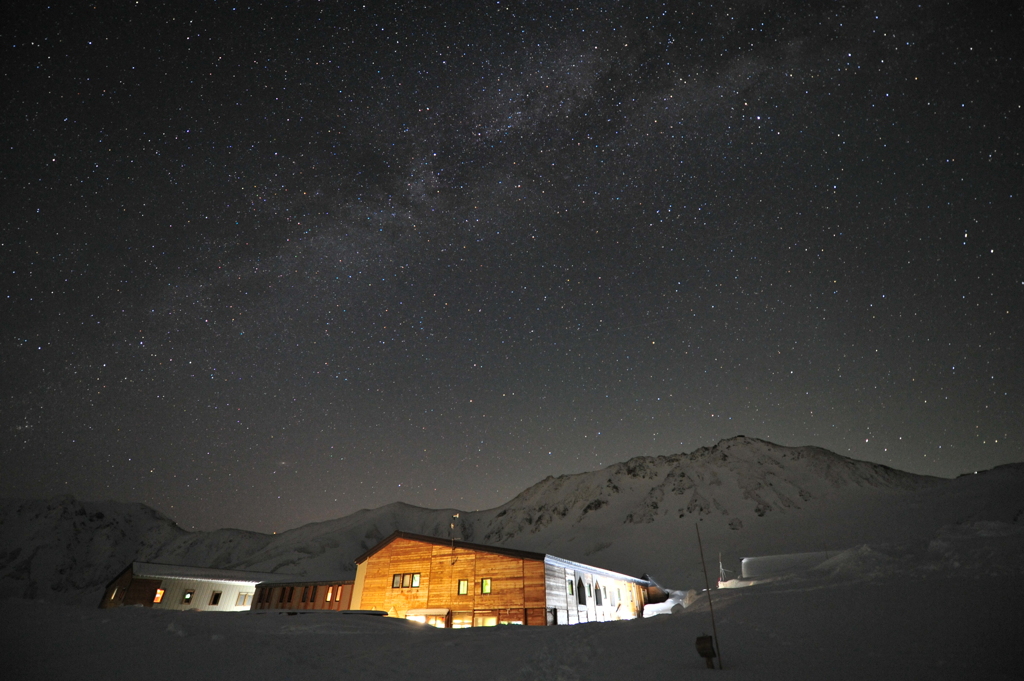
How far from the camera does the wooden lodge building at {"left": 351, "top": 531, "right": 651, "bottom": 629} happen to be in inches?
1280

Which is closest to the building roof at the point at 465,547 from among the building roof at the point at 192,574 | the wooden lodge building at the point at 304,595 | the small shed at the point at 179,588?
the wooden lodge building at the point at 304,595

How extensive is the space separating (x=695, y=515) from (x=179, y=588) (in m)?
109

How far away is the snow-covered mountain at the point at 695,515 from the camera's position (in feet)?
308

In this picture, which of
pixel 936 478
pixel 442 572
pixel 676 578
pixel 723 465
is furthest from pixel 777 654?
pixel 936 478

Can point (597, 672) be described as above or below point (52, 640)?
below

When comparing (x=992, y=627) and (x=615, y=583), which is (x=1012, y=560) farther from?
(x=615, y=583)

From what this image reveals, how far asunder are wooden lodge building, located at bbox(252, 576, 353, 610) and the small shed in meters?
2.31

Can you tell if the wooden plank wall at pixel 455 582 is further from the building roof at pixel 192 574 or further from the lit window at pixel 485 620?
the building roof at pixel 192 574

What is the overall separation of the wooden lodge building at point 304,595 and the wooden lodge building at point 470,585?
3916mm

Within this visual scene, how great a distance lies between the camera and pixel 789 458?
148875 mm

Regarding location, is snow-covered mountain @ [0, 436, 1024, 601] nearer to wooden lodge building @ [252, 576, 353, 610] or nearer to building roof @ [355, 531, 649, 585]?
building roof @ [355, 531, 649, 585]

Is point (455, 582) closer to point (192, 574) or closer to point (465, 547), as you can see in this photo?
point (465, 547)

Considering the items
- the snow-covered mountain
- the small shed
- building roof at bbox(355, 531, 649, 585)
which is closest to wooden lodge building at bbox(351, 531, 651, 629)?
building roof at bbox(355, 531, 649, 585)

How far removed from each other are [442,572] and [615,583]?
18.1m
